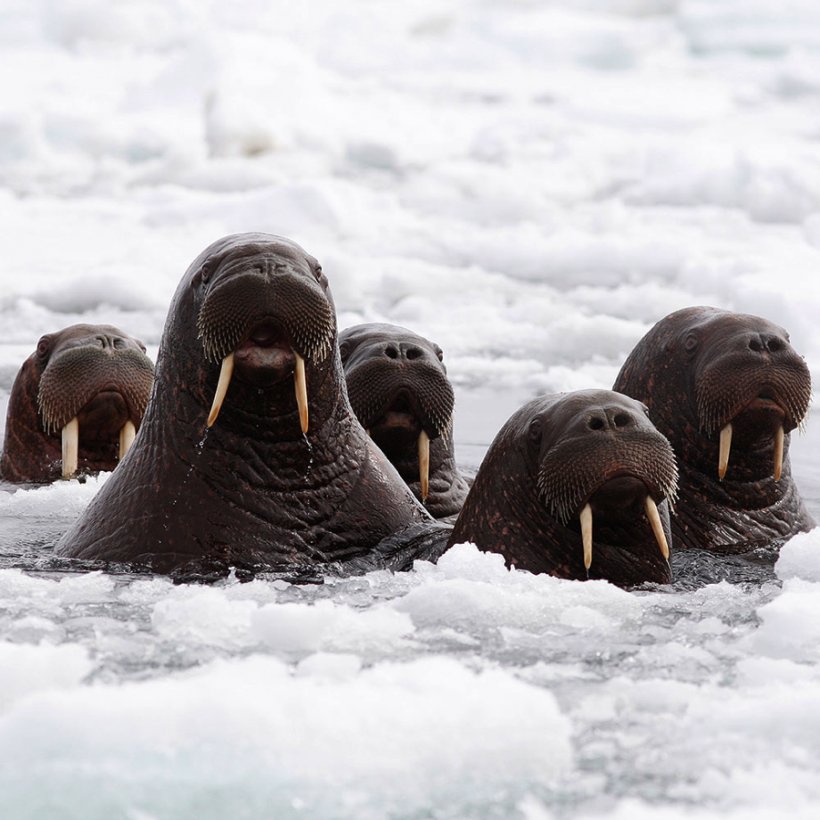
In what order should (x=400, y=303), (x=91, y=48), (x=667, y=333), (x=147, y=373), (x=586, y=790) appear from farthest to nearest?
(x=91, y=48), (x=400, y=303), (x=147, y=373), (x=667, y=333), (x=586, y=790)

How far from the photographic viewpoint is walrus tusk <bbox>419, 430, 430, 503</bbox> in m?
7.70

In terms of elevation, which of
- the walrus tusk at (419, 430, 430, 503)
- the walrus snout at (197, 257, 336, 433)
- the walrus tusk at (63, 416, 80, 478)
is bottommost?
the walrus tusk at (63, 416, 80, 478)

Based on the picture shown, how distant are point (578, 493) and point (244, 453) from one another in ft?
4.81

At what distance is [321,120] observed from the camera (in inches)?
1155

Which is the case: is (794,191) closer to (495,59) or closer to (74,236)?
(74,236)

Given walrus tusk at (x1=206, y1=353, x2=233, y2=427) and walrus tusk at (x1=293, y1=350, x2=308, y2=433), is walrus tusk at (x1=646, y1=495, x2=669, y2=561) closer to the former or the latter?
walrus tusk at (x1=293, y1=350, x2=308, y2=433)

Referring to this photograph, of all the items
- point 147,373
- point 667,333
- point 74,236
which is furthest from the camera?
point 74,236

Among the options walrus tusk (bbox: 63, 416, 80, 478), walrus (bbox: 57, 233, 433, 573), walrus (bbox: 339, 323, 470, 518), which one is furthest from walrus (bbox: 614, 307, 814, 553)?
walrus tusk (bbox: 63, 416, 80, 478)

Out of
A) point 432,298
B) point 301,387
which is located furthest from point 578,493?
point 432,298

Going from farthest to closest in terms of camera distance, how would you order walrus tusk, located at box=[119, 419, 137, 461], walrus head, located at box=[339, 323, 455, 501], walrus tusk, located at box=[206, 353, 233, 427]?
walrus tusk, located at box=[119, 419, 137, 461] < walrus head, located at box=[339, 323, 455, 501] < walrus tusk, located at box=[206, 353, 233, 427]

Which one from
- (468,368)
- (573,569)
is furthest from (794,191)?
(573,569)

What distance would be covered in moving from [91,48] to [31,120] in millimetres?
8076

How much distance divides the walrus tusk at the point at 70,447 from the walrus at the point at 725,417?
303 centimetres

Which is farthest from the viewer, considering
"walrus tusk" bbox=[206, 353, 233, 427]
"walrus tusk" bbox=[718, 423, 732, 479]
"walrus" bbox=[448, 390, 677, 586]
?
"walrus tusk" bbox=[718, 423, 732, 479]
